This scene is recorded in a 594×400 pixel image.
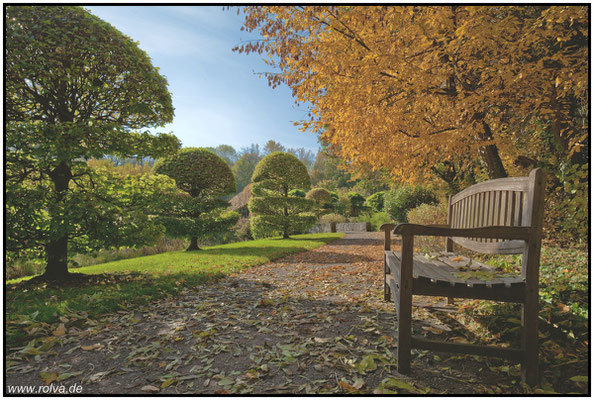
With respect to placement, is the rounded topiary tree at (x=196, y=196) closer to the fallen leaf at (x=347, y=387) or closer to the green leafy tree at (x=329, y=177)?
the fallen leaf at (x=347, y=387)

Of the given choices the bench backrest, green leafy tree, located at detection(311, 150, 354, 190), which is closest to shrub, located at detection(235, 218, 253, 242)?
the bench backrest

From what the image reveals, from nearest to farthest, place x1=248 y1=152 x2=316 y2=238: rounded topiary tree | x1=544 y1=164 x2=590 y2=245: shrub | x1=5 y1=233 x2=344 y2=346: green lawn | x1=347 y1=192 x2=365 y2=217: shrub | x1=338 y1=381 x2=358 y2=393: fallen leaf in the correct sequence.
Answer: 1. x1=338 y1=381 x2=358 y2=393: fallen leaf
2. x1=5 y1=233 x2=344 y2=346: green lawn
3. x1=544 y1=164 x2=590 y2=245: shrub
4. x1=248 y1=152 x2=316 y2=238: rounded topiary tree
5. x1=347 y1=192 x2=365 y2=217: shrub

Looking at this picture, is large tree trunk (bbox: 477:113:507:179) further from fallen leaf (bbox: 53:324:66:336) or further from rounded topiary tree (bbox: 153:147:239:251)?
rounded topiary tree (bbox: 153:147:239:251)

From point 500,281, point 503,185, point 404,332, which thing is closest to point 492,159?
point 503,185

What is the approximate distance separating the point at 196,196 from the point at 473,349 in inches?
364

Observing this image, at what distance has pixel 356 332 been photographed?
2.71m

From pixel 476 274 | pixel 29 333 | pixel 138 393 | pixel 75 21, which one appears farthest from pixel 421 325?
pixel 75 21

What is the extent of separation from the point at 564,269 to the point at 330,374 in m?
3.79

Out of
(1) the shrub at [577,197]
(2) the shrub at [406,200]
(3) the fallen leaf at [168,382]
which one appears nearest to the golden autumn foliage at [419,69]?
(1) the shrub at [577,197]

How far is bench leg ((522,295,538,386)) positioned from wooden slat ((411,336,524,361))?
5cm

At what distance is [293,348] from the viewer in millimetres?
2408

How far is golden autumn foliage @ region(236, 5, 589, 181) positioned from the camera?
11.5 ft

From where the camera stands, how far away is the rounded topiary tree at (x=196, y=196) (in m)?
8.85

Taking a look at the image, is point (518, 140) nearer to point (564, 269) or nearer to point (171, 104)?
point (564, 269)
